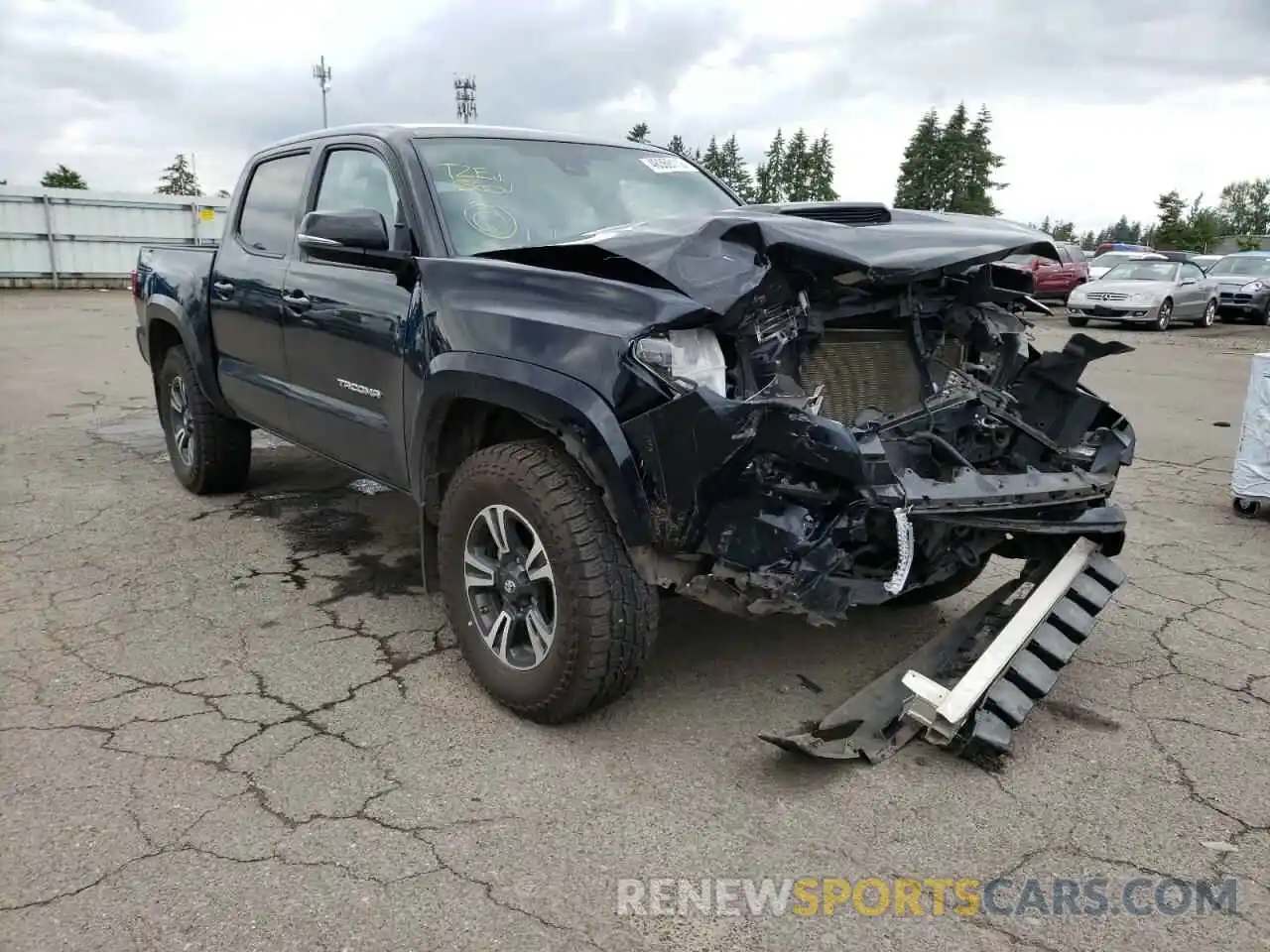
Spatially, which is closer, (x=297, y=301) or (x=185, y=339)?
(x=297, y=301)

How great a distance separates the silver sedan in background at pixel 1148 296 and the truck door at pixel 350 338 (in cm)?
1847

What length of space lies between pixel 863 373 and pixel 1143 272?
65.6 ft

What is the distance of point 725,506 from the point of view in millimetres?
2760

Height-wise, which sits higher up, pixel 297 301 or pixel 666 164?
pixel 666 164

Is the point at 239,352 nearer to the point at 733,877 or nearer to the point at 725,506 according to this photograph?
the point at 725,506

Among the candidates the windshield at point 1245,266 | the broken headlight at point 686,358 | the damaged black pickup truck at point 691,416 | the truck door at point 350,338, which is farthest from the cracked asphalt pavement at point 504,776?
the windshield at point 1245,266

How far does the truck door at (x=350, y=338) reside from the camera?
3766 millimetres

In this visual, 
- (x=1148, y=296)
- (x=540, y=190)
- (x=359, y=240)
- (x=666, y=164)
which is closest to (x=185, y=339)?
(x=359, y=240)

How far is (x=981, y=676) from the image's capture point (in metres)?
3.00

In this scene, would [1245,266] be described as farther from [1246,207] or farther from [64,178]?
[1246,207]

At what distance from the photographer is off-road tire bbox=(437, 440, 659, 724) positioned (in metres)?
2.93

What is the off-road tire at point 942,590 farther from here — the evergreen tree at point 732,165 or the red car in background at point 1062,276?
the evergreen tree at point 732,165

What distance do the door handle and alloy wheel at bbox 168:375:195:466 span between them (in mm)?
1698

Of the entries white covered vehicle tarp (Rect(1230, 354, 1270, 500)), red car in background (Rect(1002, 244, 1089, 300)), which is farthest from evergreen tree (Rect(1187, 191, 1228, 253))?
white covered vehicle tarp (Rect(1230, 354, 1270, 500))
